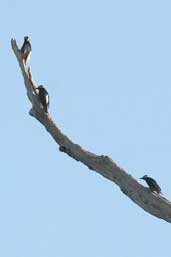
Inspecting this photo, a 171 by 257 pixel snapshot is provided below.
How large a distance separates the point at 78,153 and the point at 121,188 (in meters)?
1.37

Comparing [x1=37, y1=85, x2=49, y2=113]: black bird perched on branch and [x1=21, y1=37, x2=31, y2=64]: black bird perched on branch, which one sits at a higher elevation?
[x1=21, y1=37, x2=31, y2=64]: black bird perched on branch

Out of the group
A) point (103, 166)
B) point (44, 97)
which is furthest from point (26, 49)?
point (103, 166)

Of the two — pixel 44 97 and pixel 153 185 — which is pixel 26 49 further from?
pixel 153 185

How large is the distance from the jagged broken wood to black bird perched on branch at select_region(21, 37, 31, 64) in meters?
0.70

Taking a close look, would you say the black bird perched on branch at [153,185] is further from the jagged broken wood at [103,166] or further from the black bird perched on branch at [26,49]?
the black bird perched on branch at [26,49]

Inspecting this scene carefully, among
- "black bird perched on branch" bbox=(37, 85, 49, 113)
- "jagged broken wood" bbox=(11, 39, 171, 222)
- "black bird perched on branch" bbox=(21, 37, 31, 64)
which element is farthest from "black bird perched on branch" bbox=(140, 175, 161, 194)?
"black bird perched on branch" bbox=(21, 37, 31, 64)

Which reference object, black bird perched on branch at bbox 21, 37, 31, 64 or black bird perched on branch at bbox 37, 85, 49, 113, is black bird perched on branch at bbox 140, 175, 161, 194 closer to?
black bird perched on branch at bbox 37, 85, 49, 113

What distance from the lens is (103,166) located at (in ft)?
96.9

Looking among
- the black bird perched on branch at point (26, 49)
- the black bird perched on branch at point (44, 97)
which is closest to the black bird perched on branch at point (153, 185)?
the black bird perched on branch at point (44, 97)

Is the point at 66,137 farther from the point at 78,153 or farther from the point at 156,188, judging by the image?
the point at 156,188

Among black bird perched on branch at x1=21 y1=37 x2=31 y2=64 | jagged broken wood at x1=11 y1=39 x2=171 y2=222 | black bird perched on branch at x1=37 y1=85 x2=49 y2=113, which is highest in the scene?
black bird perched on branch at x1=21 y1=37 x2=31 y2=64

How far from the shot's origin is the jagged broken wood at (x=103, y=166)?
2883 cm

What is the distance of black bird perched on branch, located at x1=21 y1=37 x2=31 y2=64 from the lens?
31961 millimetres

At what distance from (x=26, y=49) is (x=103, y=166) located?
15.7 ft
